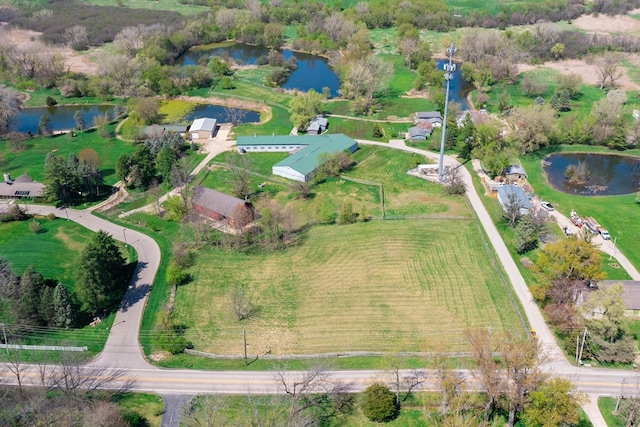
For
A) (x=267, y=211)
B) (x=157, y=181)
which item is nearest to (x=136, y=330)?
(x=267, y=211)

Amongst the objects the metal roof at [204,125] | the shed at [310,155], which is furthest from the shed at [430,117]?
the metal roof at [204,125]

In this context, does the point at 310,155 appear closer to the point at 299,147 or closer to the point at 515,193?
the point at 299,147

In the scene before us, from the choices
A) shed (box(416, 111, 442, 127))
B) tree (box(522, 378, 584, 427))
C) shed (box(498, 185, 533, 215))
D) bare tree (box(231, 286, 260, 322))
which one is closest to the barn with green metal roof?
shed (box(416, 111, 442, 127))

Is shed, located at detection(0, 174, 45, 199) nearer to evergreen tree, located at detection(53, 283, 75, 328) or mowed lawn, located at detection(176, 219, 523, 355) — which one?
mowed lawn, located at detection(176, 219, 523, 355)

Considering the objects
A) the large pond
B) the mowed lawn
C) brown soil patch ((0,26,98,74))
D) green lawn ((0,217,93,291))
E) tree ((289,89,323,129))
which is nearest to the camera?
the mowed lawn

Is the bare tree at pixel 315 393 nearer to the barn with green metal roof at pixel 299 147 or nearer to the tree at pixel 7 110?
the barn with green metal roof at pixel 299 147

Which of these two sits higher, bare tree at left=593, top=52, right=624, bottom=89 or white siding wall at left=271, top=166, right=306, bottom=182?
bare tree at left=593, top=52, right=624, bottom=89
